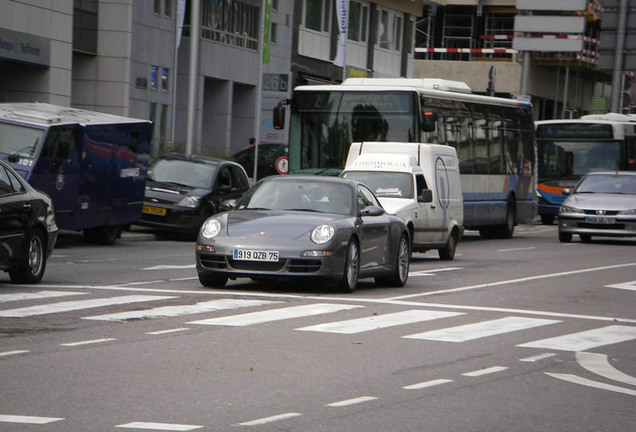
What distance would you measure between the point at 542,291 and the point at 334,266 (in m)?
3.47

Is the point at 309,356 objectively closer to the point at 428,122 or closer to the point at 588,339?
the point at 588,339

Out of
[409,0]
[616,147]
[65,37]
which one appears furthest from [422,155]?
[409,0]

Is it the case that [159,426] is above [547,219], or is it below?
above

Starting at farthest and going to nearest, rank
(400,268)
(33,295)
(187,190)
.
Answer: (187,190)
(400,268)
(33,295)

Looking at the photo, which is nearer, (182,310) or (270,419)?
(270,419)

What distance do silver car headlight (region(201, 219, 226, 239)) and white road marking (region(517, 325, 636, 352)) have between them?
4528mm

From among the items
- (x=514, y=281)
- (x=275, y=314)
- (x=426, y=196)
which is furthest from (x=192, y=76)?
(x=275, y=314)

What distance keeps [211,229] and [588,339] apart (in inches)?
196

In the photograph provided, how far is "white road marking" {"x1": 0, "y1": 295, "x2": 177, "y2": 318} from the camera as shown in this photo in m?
12.4

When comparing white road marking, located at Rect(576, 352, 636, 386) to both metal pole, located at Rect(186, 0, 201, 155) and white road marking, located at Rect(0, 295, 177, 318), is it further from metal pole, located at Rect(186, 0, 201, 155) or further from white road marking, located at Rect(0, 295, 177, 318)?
metal pole, located at Rect(186, 0, 201, 155)

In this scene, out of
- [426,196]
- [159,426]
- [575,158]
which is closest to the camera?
[159,426]

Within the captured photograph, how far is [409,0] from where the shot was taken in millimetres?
62750

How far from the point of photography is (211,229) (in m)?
15.4

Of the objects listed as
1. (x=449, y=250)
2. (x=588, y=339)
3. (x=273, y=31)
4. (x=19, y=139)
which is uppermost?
(x=273, y=31)
